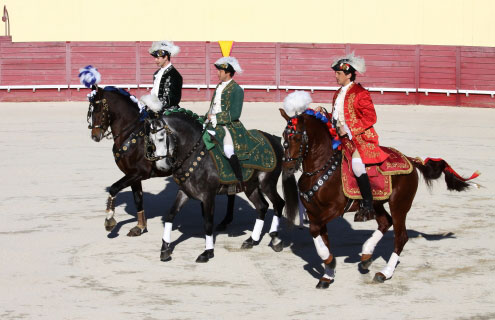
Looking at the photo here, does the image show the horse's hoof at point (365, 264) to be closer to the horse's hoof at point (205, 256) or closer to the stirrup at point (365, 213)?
the stirrup at point (365, 213)

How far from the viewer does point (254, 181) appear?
32.1ft

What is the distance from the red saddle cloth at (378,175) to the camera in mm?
8195

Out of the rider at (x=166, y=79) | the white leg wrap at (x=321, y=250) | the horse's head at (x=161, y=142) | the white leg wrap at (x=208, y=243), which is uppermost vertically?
the rider at (x=166, y=79)

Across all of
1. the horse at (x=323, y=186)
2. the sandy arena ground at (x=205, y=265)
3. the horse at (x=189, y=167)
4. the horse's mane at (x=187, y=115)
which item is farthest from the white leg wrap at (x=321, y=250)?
the horse's mane at (x=187, y=115)

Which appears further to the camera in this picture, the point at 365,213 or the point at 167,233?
the point at 167,233

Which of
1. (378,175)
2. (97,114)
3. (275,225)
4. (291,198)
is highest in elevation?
(97,114)

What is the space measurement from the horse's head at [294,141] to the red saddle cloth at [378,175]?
1.77 feet

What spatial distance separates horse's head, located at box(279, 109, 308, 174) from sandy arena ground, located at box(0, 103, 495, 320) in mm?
1197

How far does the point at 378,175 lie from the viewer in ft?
27.3

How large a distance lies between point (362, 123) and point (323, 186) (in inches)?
28.4

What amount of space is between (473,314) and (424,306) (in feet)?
1.41

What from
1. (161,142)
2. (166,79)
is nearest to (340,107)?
(161,142)

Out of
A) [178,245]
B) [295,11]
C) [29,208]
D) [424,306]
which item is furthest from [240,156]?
[295,11]

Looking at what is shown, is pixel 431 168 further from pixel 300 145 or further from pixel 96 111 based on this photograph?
pixel 96 111
